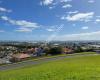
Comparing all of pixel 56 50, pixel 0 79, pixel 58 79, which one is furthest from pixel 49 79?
pixel 56 50

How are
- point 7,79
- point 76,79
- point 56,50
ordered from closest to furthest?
1. point 76,79
2. point 7,79
3. point 56,50

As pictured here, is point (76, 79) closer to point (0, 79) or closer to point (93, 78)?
point (93, 78)

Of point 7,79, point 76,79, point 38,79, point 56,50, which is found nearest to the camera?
point 76,79

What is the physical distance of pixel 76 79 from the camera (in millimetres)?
8359

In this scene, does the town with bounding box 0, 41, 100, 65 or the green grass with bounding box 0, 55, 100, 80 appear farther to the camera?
the town with bounding box 0, 41, 100, 65

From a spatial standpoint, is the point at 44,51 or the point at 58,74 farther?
the point at 44,51

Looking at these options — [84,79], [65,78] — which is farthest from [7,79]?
[84,79]

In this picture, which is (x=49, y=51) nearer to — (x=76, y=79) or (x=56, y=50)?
(x=56, y=50)

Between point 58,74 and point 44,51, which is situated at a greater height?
point 58,74

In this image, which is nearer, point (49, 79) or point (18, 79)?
point (49, 79)

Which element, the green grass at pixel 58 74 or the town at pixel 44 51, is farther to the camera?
the town at pixel 44 51

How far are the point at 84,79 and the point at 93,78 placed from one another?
0.48m

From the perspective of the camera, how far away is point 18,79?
9.33 metres

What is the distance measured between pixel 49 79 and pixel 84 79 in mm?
1626
